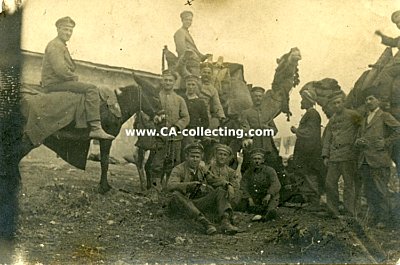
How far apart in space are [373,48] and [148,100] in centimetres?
203

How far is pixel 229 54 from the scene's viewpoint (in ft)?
17.4

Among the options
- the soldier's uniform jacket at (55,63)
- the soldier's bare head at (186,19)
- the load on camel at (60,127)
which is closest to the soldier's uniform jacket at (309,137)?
the soldier's bare head at (186,19)

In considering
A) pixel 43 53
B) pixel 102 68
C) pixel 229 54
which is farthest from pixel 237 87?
pixel 43 53

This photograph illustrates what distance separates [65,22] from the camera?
520cm

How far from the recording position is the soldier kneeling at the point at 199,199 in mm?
5234

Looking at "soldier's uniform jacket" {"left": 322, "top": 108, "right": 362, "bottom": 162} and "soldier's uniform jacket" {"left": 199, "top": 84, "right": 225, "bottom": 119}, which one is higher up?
"soldier's uniform jacket" {"left": 199, "top": 84, "right": 225, "bottom": 119}

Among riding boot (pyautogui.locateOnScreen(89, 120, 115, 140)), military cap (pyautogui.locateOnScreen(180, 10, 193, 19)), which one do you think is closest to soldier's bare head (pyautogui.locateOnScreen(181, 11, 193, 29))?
military cap (pyautogui.locateOnScreen(180, 10, 193, 19))

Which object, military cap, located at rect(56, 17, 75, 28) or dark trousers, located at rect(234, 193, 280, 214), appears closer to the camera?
military cap, located at rect(56, 17, 75, 28)

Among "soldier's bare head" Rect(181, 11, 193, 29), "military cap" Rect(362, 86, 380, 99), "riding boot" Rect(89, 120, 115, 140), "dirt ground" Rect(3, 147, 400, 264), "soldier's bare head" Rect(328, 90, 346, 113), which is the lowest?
"dirt ground" Rect(3, 147, 400, 264)

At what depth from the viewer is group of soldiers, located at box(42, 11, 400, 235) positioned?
5.24 meters

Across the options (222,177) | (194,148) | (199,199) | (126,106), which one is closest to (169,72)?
(126,106)

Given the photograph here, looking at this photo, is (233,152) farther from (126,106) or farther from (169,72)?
(126,106)

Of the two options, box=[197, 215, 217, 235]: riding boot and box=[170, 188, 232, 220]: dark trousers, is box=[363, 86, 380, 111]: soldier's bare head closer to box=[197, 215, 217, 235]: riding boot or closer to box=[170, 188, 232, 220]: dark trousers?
box=[170, 188, 232, 220]: dark trousers

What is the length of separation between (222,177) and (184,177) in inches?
12.9
